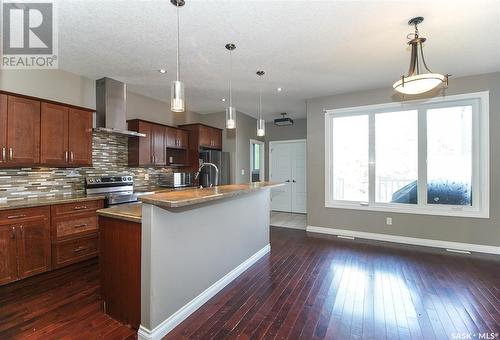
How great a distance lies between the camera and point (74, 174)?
3494 millimetres

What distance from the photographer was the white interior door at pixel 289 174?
6.71 m

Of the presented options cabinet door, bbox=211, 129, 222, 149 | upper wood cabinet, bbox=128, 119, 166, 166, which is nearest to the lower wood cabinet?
upper wood cabinet, bbox=128, 119, 166, 166

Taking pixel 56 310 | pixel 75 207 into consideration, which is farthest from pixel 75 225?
pixel 56 310

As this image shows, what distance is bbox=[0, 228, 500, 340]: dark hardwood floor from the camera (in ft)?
6.10

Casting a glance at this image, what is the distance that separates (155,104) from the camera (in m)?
4.82

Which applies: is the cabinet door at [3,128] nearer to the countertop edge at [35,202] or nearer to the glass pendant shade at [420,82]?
the countertop edge at [35,202]

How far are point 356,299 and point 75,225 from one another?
3.50 metres

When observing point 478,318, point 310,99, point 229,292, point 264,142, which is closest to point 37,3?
point 229,292

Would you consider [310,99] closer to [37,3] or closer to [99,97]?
[99,97]

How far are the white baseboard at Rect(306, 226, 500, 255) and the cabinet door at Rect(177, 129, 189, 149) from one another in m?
3.25

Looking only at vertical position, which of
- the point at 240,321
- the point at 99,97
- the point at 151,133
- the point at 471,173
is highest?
the point at 99,97

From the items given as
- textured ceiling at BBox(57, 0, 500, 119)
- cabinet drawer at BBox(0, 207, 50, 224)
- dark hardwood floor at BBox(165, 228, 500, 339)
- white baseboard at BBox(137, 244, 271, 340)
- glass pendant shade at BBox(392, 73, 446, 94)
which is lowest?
dark hardwood floor at BBox(165, 228, 500, 339)

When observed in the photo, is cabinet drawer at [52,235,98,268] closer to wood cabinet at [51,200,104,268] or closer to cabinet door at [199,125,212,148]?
wood cabinet at [51,200,104,268]

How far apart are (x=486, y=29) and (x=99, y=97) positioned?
5.05 m
